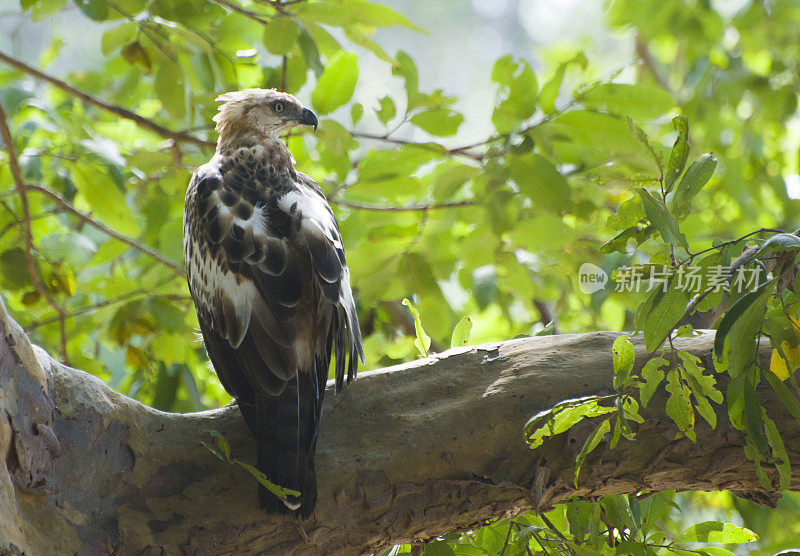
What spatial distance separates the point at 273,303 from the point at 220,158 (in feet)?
2.81

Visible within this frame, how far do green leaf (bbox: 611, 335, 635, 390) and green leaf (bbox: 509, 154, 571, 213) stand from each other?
4.60ft

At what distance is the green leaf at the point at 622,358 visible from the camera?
1.61 meters

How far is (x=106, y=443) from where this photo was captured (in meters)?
1.94

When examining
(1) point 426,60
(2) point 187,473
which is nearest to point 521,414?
(2) point 187,473

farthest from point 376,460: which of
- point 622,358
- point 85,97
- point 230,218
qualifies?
point 85,97

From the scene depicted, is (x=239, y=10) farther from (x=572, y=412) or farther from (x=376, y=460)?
(x=572, y=412)

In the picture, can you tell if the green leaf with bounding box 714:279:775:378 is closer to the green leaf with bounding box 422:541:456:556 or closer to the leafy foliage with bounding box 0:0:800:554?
the leafy foliage with bounding box 0:0:800:554

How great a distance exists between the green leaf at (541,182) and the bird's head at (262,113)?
884mm

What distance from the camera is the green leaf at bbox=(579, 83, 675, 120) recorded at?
287 centimetres

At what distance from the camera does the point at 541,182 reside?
9.70 feet

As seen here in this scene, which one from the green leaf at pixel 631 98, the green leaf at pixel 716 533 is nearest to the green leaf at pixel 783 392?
the green leaf at pixel 716 533

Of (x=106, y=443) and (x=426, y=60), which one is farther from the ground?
(x=426, y=60)

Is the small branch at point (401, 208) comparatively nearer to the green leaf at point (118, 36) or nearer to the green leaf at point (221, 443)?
the green leaf at point (118, 36)

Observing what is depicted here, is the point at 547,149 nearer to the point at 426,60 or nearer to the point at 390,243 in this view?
the point at 390,243
